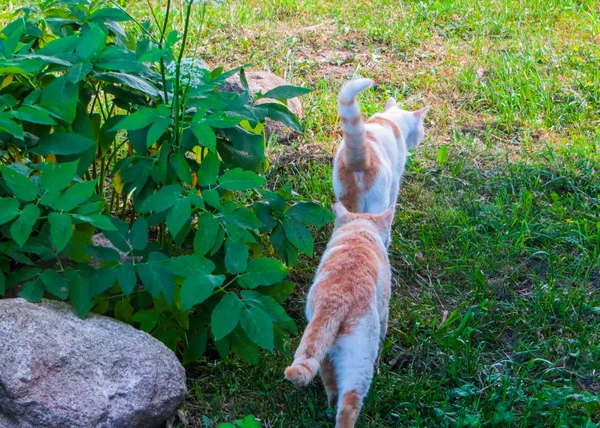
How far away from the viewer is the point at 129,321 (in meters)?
3.21

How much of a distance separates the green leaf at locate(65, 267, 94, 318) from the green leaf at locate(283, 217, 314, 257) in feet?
3.02

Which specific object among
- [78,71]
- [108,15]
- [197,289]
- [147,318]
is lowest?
[147,318]

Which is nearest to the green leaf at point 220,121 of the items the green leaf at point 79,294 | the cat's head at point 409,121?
the green leaf at point 79,294

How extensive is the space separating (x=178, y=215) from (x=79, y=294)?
0.53m

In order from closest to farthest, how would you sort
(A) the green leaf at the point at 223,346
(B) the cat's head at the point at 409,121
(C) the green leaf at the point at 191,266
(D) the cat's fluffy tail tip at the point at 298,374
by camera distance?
(D) the cat's fluffy tail tip at the point at 298,374 < (C) the green leaf at the point at 191,266 < (A) the green leaf at the point at 223,346 < (B) the cat's head at the point at 409,121

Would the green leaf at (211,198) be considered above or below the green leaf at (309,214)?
above

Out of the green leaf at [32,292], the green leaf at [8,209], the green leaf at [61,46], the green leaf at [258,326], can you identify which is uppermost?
the green leaf at [61,46]

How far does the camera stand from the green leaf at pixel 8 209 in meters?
2.61

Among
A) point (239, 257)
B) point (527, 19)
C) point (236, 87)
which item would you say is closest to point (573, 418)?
point (239, 257)

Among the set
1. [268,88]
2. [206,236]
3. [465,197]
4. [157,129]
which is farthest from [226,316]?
[268,88]

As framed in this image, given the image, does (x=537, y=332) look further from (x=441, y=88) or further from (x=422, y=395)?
(x=441, y=88)

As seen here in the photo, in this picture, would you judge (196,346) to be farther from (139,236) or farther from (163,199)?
(163,199)

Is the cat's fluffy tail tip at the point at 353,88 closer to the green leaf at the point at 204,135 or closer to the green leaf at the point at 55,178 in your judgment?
the green leaf at the point at 204,135

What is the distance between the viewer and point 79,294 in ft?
9.52
